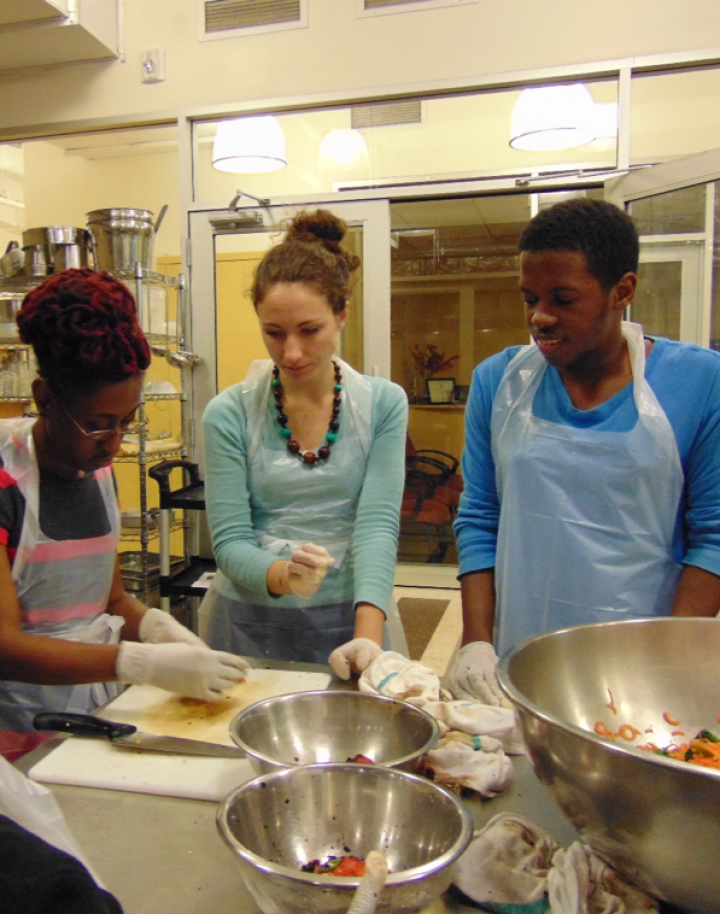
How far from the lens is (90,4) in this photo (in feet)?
10.5

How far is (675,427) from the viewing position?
1.25 meters

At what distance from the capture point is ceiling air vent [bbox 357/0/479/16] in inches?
119

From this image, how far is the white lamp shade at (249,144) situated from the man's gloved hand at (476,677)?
2753 mm

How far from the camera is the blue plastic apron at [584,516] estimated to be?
1259 millimetres

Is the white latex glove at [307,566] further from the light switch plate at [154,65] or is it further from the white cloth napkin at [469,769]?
the light switch plate at [154,65]

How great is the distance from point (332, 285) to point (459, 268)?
13.8ft

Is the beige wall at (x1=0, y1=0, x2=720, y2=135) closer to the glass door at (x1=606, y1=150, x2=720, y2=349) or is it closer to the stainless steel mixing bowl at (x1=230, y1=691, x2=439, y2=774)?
the glass door at (x1=606, y1=150, x2=720, y2=349)

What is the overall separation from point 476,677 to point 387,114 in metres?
2.91

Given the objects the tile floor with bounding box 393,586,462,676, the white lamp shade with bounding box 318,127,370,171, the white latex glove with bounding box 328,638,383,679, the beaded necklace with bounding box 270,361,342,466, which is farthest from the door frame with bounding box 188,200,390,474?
the white latex glove with bounding box 328,638,383,679

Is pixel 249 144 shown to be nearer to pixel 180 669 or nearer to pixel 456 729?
pixel 180 669

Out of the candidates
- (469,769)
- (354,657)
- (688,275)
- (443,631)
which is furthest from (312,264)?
(443,631)

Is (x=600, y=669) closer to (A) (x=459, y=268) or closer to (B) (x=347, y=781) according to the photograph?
(B) (x=347, y=781)

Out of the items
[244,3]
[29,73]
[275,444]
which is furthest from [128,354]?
[29,73]

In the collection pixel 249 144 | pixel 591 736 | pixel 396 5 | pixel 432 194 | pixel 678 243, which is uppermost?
pixel 396 5
